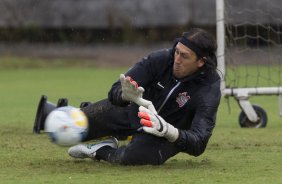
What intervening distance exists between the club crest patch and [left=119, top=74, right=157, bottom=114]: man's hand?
1.52 feet

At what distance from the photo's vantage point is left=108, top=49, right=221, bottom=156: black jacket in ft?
23.7

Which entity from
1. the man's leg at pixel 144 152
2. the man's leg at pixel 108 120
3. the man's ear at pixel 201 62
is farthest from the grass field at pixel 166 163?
the man's ear at pixel 201 62

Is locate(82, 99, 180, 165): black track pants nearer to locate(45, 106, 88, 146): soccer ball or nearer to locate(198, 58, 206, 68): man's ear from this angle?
locate(45, 106, 88, 146): soccer ball

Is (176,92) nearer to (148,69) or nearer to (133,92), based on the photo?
(148,69)

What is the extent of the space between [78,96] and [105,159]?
26.7 ft

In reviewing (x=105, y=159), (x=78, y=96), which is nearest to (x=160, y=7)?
(x=78, y=96)

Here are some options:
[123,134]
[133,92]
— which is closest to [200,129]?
[133,92]

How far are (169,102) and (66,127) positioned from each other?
1.04 m

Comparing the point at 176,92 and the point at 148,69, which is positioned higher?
the point at 148,69

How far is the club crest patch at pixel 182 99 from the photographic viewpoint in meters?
7.36

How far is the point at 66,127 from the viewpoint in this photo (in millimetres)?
6863

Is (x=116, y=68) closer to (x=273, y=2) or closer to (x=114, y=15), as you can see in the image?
(x=114, y=15)

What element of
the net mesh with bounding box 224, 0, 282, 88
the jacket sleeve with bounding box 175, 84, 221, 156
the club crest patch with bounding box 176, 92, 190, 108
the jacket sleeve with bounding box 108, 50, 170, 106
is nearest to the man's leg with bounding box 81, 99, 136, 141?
the jacket sleeve with bounding box 108, 50, 170, 106

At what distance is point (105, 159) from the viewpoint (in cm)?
743
